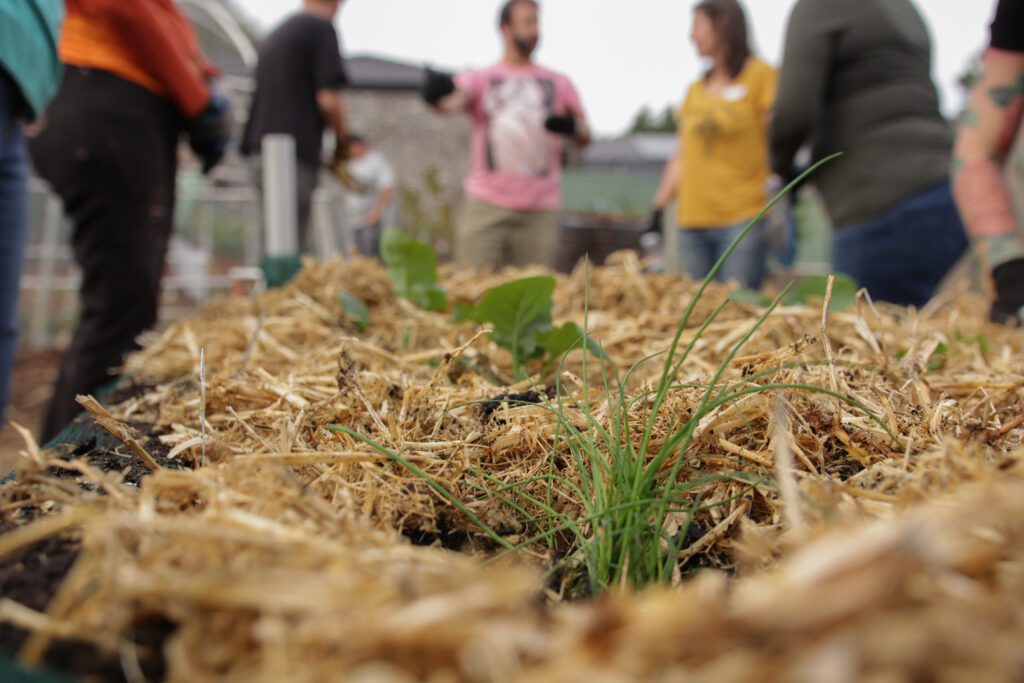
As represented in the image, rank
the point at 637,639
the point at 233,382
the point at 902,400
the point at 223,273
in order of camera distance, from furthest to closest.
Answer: the point at 223,273, the point at 233,382, the point at 902,400, the point at 637,639

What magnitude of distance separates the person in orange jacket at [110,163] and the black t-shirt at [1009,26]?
7.61ft

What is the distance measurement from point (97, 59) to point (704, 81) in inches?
98.1

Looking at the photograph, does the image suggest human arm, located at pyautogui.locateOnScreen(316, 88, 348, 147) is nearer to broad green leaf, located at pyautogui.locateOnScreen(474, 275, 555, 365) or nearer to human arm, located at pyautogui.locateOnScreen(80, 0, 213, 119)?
human arm, located at pyautogui.locateOnScreen(80, 0, 213, 119)

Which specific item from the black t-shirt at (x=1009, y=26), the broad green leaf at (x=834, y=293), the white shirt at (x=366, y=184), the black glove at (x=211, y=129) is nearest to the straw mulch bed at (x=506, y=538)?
the broad green leaf at (x=834, y=293)

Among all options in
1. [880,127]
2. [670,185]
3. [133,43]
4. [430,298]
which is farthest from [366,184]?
[430,298]

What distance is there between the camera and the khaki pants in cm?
338

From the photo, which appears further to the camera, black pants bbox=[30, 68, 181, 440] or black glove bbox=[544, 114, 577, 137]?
black glove bbox=[544, 114, 577, 137]

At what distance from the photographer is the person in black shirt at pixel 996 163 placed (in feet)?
5.91

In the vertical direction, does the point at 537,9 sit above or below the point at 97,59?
above

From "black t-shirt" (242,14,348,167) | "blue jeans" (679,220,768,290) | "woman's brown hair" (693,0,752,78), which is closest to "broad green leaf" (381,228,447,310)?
"blue jeans" (679,220,768,290)

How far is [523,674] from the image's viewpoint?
351mm

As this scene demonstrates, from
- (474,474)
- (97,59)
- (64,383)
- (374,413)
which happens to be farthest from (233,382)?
(97,59)

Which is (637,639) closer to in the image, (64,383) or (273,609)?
(273,609)

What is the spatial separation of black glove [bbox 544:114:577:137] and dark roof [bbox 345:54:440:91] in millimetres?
10455
